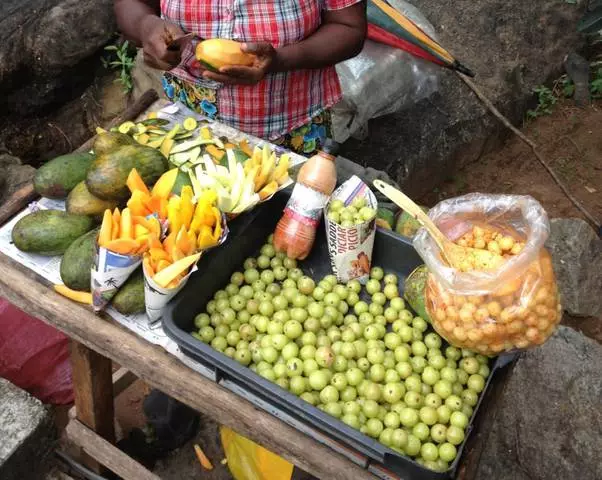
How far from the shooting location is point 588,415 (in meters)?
2.77

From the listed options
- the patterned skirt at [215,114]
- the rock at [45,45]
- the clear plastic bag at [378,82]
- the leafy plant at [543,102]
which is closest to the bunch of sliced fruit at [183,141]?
the patterned skirt at [215,114]

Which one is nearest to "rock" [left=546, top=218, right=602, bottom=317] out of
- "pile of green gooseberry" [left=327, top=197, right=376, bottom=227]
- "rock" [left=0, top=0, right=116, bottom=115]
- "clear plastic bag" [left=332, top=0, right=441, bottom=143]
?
"clear plastic bag" [left=332, top=0, right=441, bottom=143]

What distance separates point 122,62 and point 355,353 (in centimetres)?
343

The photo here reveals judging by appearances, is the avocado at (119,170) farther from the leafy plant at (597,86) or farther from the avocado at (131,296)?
the leafy plant at (597,86)

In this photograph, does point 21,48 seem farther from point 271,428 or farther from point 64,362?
point 271,428

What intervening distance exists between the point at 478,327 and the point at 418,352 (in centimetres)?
24

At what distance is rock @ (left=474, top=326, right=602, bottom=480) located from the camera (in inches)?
→ 105

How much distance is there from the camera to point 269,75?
2348 millimetres

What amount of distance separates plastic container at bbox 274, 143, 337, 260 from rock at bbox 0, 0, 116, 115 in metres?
3.01

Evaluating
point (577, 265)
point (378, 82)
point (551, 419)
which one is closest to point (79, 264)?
point (551, 419)

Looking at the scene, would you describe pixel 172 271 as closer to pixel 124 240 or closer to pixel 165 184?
pixel 124 240

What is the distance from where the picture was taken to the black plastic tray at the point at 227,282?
1.47 m

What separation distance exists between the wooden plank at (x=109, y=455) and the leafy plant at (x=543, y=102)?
157 inches

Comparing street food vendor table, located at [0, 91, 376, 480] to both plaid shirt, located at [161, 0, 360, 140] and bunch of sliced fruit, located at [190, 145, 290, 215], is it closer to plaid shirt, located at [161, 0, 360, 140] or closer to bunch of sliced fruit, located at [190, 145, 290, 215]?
bunch of sliced fruit, located at [190, 145, 290, 215]
